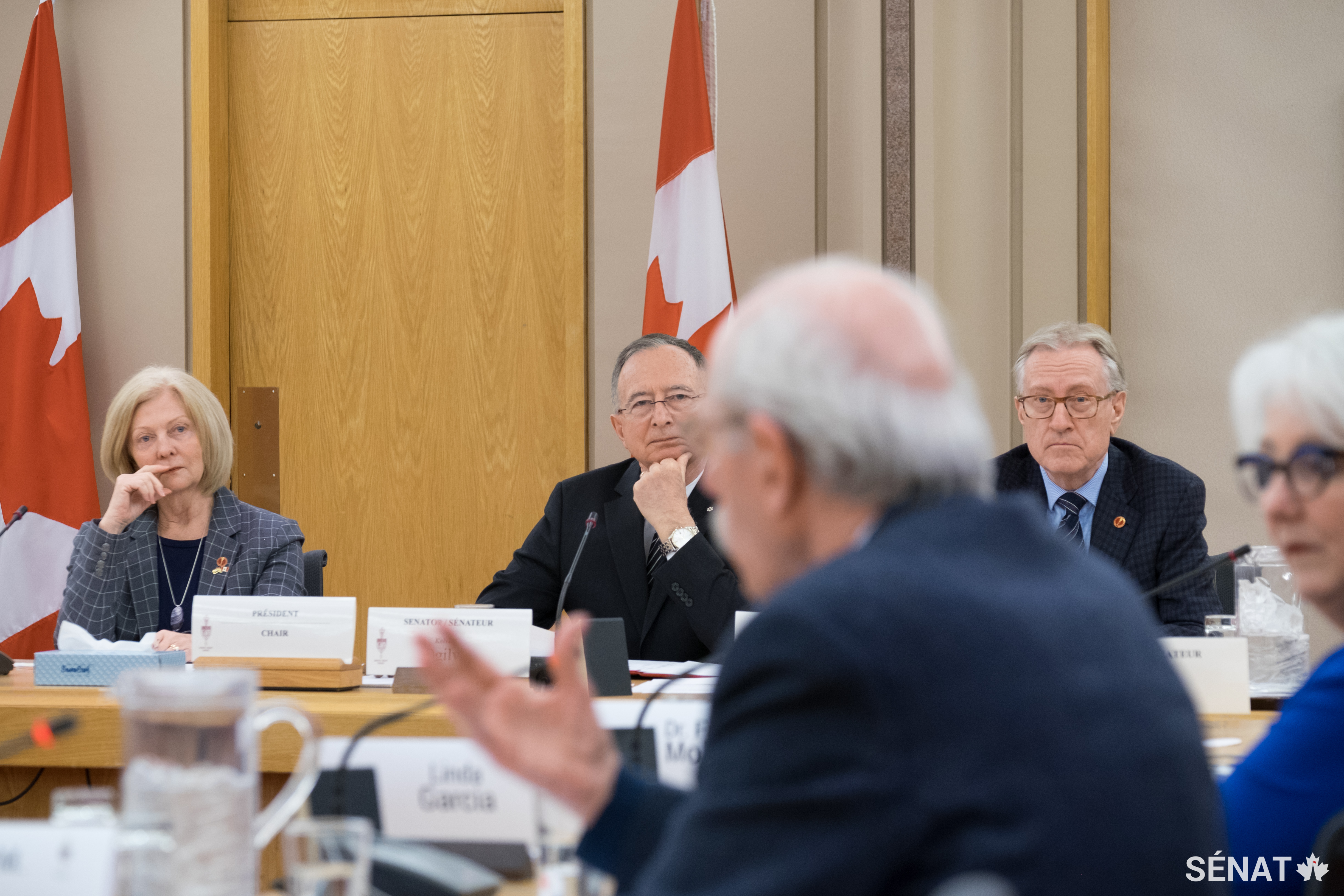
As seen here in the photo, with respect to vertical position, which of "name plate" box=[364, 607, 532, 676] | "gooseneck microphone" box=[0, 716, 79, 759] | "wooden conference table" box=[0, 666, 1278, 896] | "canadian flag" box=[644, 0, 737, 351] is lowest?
"wooden conference table" box=[0, 666, 1278, 896]

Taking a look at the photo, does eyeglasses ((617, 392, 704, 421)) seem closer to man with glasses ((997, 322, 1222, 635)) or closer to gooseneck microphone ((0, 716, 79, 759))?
man with glasses ((997, 322, 1222, 635))

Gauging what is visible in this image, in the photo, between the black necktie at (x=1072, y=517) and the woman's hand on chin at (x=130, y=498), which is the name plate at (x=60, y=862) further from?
the black necktie at (x=1072, y=517)

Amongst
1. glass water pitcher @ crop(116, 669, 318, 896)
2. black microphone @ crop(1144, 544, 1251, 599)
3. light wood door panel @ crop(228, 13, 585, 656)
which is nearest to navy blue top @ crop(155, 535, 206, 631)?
light wood door panel @ crop(228, 13, 585, 656)

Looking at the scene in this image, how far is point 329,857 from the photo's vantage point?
3.28 ft

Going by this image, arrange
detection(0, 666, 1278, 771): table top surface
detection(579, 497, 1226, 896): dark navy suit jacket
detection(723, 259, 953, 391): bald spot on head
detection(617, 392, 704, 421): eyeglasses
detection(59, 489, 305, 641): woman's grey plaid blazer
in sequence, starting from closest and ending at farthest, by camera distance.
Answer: detection(579, 497, 1226, 896): dark navy suit jacket
detection(723, 259, 953, 391): bald spot on head
detection(0, 666, 1278, 771): table top surface
detection(59, 489, 305, 641): woman's grey plaid blazer
detection(617, 392, 704, 421): eyeglasses

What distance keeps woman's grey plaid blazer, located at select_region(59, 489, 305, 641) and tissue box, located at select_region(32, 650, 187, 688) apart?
2.01 ft

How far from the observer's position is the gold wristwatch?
263cm

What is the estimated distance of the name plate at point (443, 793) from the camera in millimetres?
1164

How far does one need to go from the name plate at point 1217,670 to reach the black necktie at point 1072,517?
92 centimetres

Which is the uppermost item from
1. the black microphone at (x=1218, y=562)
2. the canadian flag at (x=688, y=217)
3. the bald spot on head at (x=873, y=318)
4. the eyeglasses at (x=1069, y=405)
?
the canadian flag at (x=688, y=217)

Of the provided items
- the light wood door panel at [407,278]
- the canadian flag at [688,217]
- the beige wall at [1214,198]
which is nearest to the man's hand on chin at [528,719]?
the canadian flag at [688,217]

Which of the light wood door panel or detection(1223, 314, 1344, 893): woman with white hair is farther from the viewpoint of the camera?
the light wood door panel

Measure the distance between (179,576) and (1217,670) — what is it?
2312 mm

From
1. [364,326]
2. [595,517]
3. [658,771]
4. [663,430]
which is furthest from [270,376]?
[658,771]
